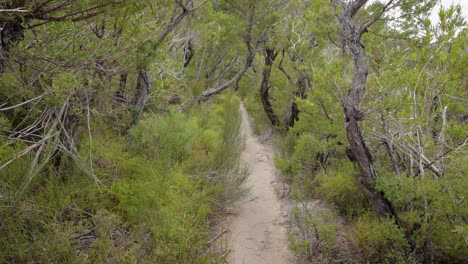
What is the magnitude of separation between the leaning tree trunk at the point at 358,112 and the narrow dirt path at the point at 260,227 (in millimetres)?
1310

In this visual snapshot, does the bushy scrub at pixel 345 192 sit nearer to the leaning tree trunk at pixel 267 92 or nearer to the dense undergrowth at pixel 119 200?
the dense undergrowth at pixel 119 200

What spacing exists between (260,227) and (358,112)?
228 cm

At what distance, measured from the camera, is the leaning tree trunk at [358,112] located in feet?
13.6

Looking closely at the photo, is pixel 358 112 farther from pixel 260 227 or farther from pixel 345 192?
pixel 260 227

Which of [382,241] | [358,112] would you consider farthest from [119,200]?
[382,241]

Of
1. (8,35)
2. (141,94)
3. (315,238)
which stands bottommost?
(315,238)

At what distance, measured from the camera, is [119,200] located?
411 cm

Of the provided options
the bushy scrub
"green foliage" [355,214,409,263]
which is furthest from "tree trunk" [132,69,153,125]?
"green foliage" [355,214,409,263]

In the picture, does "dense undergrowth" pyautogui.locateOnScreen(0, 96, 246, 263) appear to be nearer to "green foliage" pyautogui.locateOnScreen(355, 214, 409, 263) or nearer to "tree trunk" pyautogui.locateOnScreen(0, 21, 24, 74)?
"tree trunk" pyautogui.locateOnScreen(0, 21, 24, 74)

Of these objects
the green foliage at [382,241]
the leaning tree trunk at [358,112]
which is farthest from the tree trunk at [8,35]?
the green foliage at [382,241]

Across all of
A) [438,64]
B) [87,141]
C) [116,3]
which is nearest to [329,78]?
[438,64]

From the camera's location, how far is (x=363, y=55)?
4.25 m

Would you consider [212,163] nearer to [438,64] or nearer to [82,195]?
[82,195]

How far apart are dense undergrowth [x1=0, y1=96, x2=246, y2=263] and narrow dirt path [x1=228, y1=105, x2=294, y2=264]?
0.38 m
